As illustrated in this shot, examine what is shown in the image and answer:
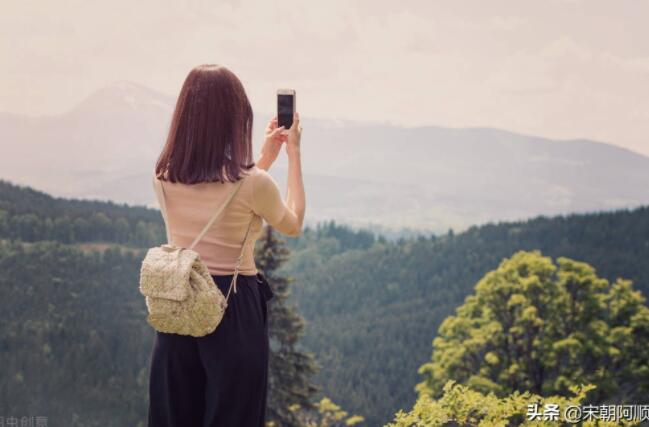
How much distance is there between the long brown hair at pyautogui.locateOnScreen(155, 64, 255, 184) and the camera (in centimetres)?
322

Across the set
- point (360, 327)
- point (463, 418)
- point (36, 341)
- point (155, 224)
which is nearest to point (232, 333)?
point (463, 418)

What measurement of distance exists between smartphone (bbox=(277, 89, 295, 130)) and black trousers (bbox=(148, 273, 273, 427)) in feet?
2.26

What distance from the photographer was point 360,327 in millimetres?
102125

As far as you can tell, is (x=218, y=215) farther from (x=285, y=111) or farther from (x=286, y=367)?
(x=286, y=367)

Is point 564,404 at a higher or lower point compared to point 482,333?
higher

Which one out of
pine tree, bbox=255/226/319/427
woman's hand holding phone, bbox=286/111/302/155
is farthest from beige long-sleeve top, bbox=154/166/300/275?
pine tree, bbox=255/226/319/427

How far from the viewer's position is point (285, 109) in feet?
11.9

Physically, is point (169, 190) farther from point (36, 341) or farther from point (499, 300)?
point (36, 341)

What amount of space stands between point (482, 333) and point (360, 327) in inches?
2799

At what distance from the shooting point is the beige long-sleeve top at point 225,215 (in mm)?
3236

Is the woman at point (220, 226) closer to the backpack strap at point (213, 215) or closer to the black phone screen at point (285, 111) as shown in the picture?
the backpack strap at point (213, 215)

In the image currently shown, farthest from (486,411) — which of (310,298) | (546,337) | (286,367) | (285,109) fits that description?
(310,298)

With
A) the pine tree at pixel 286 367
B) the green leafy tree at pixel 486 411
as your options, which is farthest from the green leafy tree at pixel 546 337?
the green leafy tree at pixel 486 411

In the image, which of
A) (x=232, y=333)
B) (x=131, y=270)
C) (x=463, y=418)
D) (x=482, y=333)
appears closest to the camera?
(x=232, y=333)
